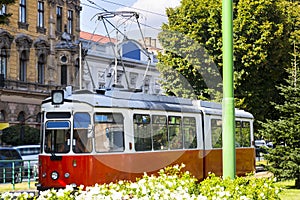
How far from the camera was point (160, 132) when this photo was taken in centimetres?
1872

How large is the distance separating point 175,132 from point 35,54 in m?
29.7

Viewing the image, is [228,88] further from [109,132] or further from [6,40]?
[6,40]

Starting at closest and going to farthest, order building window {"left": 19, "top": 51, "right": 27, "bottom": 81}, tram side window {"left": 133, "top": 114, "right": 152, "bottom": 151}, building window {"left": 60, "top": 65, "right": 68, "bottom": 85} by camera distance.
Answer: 1. tram side window {"left": 133, "top": 114, "right": 152, "bottom": 151}
2. building window {"left": 19, "top": 51, "right": 27, "bottom": 81}
3. building window {"left": 60, "top": 65, "right": 68, "bottom": 85}

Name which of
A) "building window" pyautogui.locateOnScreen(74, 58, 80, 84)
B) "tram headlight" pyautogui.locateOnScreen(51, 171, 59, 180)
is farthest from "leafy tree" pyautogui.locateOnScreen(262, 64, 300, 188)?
"building window" pyautogui.locateOnScreen(74, 58, 80, 84)

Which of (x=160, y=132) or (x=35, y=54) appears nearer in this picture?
(x=160, y=132)

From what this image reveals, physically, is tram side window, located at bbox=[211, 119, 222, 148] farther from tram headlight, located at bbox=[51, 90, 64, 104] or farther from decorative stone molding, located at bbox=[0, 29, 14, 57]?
decorative stone molding, located at bbox=[0, 29, 14, 57]

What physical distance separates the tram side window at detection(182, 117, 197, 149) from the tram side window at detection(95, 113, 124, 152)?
12.8ft

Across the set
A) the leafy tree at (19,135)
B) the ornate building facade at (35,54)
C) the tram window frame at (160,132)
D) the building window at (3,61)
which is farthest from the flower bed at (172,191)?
the building window at (3,61)

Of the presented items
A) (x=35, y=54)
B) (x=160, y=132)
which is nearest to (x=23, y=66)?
(x=35, y=54)

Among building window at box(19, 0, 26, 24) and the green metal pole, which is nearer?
the green metal pole

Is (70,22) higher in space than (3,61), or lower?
higher

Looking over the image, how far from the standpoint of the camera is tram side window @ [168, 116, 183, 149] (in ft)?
63.7

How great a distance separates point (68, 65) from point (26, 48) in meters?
5.14

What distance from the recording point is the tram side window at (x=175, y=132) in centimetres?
1940
